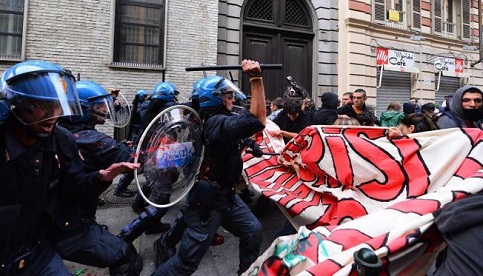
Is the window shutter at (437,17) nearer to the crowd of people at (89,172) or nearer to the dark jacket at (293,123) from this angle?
the dark jacket at (293,123)

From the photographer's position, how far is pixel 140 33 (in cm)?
902

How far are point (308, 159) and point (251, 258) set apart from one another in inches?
43.3

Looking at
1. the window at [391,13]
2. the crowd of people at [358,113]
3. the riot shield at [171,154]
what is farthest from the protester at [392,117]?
the window at [391,13]

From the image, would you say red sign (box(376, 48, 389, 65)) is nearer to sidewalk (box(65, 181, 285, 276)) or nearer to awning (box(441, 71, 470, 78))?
awning (box(441, 71, 470, 78))

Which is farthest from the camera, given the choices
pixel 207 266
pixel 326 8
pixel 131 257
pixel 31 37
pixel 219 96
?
pixel 326 8

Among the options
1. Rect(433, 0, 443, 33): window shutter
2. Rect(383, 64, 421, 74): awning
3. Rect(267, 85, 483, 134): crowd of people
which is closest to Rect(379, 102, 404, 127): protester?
Rect(267, 85, 483, 134): crowd of people

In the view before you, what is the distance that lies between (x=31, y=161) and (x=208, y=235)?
4.74 feet

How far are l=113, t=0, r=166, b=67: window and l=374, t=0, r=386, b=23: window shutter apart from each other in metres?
8.86

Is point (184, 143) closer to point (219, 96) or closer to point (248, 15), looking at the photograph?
point (219, 96)

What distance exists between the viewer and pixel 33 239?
5.78ft

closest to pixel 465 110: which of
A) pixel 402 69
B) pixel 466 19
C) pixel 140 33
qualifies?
pixel 140 33

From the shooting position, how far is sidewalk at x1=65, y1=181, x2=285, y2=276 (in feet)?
10.8

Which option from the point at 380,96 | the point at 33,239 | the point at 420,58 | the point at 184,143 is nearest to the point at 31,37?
the point at 184,143

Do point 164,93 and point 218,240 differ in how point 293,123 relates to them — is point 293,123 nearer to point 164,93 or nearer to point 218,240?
point 164,93
